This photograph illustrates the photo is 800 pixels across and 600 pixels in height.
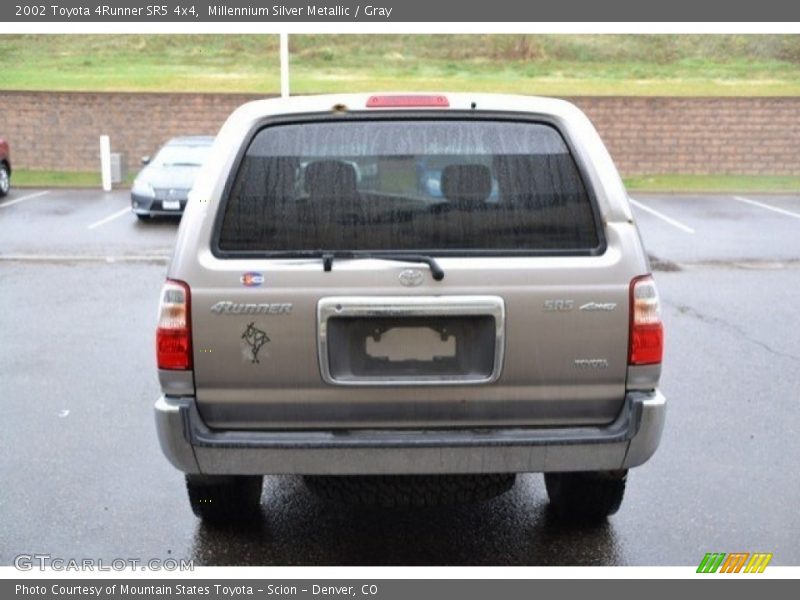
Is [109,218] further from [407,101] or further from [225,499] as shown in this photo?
[407,101]

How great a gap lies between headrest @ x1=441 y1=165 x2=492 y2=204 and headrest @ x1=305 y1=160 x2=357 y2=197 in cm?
36

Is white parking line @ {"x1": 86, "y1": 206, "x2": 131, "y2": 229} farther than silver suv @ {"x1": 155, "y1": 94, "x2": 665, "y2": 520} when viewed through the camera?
Yes

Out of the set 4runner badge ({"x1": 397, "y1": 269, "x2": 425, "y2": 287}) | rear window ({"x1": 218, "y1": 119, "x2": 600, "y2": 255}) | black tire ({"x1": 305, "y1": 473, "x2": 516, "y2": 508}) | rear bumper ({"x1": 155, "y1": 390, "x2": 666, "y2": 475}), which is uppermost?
rear window ({"x1": 218, "y1": 119, "x2": 600, "y2": 255})

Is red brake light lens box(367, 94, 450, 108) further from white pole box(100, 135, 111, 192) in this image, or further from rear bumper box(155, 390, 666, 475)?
white pole box(100, 135, 111, 192)

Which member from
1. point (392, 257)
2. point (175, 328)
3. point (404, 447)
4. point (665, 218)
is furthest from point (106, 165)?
point (404, 447)

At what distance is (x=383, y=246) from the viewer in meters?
3.53

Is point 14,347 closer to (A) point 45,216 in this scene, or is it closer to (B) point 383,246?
(B) point 383,246

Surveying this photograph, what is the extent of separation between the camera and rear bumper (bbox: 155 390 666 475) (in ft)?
11.5

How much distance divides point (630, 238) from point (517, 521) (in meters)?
1.55

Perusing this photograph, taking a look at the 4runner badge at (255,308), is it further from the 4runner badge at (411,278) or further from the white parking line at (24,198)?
the white parking line at (24,198)

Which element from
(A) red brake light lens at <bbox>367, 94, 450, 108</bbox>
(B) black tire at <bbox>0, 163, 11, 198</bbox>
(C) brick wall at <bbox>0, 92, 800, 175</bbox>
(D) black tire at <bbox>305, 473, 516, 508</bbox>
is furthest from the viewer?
(C) brick wall at <bbox>0, 92, 800, 175</bbox>

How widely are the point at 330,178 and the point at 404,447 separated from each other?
3.49 feet

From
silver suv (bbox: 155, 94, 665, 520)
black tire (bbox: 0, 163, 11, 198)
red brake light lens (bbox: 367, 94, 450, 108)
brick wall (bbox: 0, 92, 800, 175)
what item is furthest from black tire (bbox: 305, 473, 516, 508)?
brick wall (bbox: 0, 92, 800, 175)
